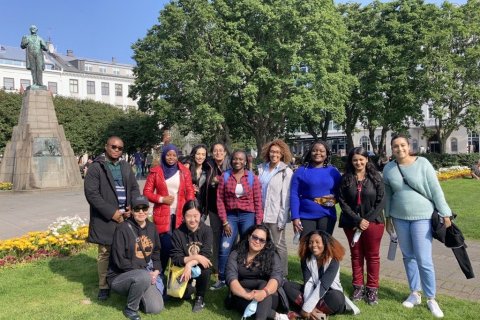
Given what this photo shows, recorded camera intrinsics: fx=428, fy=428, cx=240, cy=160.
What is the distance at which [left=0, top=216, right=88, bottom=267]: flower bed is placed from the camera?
22.2 feet

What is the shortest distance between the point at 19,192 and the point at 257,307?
16.9 meters

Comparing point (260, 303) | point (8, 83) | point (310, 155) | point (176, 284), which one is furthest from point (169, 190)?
point (8, 83)

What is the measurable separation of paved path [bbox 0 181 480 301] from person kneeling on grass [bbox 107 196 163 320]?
2938 millimetres

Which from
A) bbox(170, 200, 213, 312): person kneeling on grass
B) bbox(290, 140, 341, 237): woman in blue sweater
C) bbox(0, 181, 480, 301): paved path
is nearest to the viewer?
bbox(170, 200, 213, 312): person kneeling on grass

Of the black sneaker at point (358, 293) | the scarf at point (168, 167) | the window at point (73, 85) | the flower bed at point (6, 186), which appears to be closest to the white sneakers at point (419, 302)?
the black sneaker at point (358, 293)

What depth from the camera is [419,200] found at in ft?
14.9

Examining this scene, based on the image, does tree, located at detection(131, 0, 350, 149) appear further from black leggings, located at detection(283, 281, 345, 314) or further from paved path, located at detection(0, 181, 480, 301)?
black leggings, located at detection(283, 281, 345, 314)

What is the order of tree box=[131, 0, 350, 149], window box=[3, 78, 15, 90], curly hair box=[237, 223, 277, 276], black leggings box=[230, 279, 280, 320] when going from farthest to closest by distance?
window box=[3, 78, 15, 90] < tree box=[131, 0, 350, 149] < curly hair box=[237, 223, 277, 276] < black leggings box=[230, 279, 280, 320]

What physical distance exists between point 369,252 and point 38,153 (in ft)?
56.5

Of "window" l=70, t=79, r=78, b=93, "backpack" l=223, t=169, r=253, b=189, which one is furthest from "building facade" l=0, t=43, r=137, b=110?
"backpack" l=223, t=169, r=253, b=189

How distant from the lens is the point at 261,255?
4547mm

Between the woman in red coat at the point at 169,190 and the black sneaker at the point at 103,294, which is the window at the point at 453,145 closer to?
the woman in red coat at the point at 169,190

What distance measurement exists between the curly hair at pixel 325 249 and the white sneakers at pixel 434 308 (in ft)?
3.38

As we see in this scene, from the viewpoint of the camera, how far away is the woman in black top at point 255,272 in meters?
4.29
